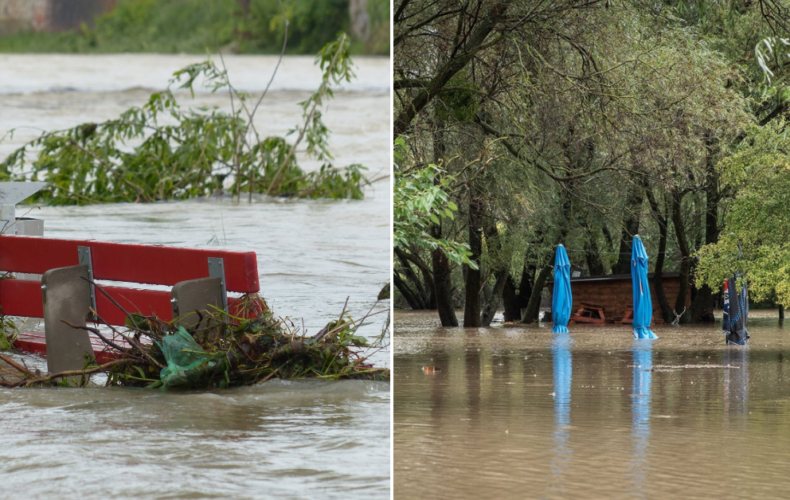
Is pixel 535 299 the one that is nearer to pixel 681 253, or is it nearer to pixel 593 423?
pixel 681 253

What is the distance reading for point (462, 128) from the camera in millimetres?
12406

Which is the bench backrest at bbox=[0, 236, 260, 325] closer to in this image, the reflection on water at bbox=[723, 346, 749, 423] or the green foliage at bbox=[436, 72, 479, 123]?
the reflection on water at bbox=[723, 346, 749, 423]

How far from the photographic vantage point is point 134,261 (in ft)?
16.7

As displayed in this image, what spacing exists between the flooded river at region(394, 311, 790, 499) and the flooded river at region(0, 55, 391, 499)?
103cm

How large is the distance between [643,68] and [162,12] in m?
6.70

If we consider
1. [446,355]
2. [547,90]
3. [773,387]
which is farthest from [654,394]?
[446,355]

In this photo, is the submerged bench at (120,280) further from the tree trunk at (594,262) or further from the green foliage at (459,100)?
the tree trunk at (594,262)

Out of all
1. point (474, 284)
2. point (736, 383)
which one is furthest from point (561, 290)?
point (736, 383)

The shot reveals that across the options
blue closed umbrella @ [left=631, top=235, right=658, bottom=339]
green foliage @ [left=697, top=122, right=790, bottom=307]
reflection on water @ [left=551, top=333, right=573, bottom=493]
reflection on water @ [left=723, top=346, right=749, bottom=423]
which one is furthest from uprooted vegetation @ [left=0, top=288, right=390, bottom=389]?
blue closed umbrella @ [left=631, top=235, right=658, bottom=339]

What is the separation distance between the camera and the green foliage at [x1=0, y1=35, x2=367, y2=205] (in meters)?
10.5

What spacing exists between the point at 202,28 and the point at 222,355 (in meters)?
7.28

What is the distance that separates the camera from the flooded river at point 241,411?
11.4ft

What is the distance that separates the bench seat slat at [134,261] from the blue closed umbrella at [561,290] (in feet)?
52.4

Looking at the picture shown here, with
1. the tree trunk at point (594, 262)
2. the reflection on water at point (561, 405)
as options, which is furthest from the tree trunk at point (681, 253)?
the reflection on water at point (561, 405)
